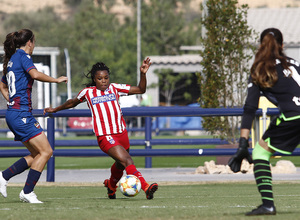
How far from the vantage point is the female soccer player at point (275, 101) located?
241 inches

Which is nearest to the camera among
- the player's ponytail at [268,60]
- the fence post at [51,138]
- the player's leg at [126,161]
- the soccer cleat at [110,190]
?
the player's ponytail at [268,60]

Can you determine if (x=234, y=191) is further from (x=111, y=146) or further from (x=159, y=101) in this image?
(x=159, y=101)

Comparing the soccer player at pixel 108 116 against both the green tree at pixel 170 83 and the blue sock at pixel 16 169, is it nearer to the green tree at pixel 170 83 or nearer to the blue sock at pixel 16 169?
the blue sock at pixel 16 169

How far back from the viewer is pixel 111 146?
8.24 metres

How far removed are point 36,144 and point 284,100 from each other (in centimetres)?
305

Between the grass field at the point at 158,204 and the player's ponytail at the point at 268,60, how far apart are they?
1.16 metres

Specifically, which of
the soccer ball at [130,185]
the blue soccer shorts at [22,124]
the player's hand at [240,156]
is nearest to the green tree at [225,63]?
the soccer ball at [130,185]

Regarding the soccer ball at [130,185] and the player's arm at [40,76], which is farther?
the soccer ball at [130,185]

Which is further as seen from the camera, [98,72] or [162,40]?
[162,40]

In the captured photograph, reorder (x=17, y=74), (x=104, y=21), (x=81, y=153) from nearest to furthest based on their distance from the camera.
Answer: (x=17, y=74), (x=81, y=153), (x=104, y=21)

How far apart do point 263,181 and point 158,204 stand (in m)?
1.73

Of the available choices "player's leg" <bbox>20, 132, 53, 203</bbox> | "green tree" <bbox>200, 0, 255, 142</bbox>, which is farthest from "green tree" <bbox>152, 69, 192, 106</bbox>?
"player's leg" <bbox>20, 132, 53, 203</bbox>

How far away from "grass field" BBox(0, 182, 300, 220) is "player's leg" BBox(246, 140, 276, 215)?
0.32 ft

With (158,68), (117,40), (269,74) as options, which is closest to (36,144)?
(269,74)
